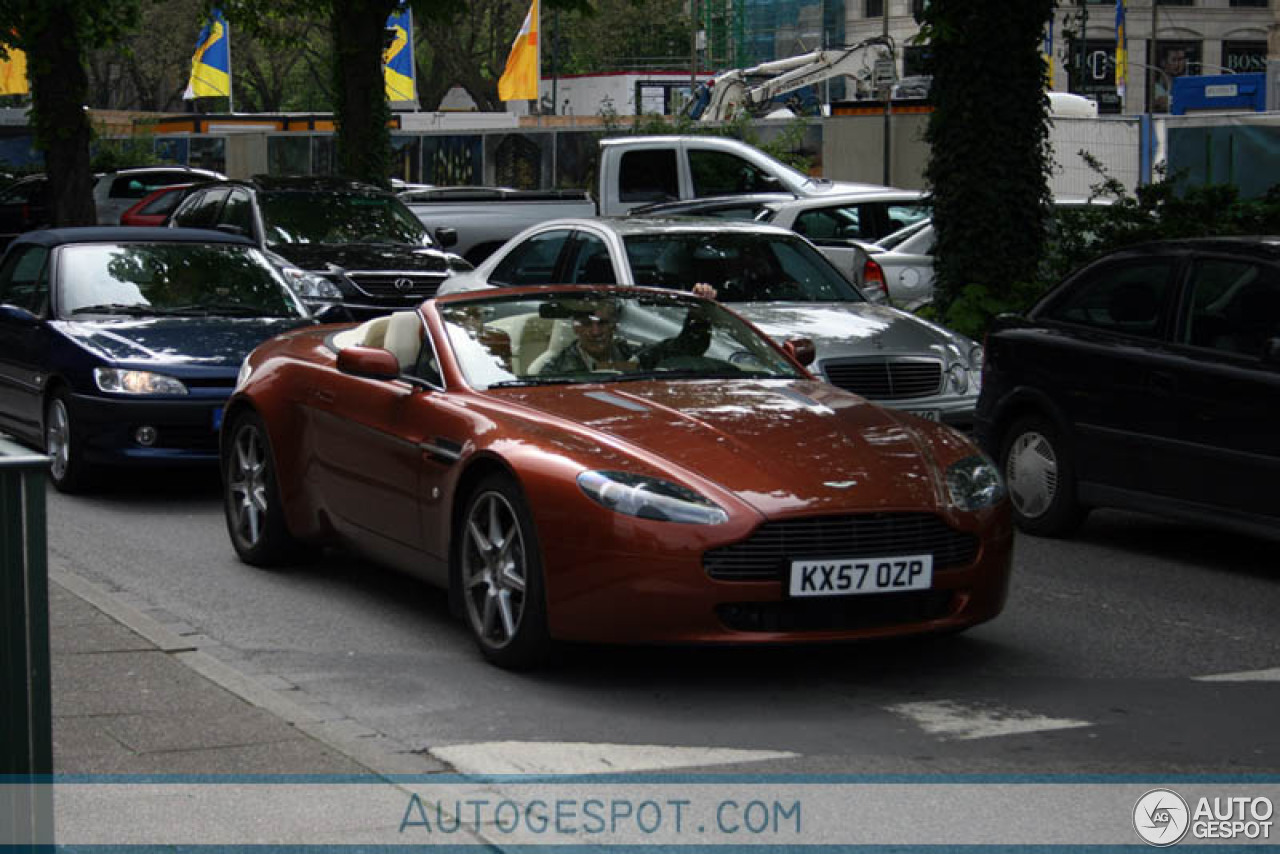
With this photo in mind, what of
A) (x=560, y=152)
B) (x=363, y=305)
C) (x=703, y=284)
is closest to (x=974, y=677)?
(x=703, y=284)

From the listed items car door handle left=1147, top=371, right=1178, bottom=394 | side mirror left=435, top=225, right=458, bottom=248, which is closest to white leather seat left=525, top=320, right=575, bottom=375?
car door handle left=1147, top=371, right=1178, bottom=394

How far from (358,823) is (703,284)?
816 centimetres

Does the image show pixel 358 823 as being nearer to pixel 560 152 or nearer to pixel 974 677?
pixel 974 677

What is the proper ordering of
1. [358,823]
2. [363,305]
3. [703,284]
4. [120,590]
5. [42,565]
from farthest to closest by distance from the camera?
[363,305] → [703,284] → [120,590] → [358,823] → [42,565]

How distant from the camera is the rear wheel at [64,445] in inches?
464

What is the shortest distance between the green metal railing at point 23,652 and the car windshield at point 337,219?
50.8 feet

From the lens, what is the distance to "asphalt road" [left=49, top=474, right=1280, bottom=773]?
241 inches

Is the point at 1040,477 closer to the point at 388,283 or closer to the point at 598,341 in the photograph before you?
the point at 598,341

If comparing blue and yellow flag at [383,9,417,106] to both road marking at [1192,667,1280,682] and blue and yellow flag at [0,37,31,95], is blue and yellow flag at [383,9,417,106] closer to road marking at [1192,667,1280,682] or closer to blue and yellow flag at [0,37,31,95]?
blue and yellow flag at [0,37,31,95]

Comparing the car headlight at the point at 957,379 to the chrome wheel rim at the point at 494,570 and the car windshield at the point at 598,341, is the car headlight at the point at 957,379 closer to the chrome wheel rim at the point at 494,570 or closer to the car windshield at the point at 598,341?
the car windshield at the point at 598,341

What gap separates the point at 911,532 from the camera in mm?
6996

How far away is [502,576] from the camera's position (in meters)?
7.23

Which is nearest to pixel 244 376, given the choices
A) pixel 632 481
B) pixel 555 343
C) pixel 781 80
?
pixel 555 343

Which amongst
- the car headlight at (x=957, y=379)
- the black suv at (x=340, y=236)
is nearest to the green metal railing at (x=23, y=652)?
the car headlight at (x=957, y=379)
